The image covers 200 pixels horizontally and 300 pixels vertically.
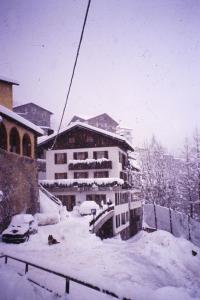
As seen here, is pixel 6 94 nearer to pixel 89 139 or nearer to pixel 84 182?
pixel 84 182

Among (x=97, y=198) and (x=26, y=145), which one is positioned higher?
(x=26, y=145)

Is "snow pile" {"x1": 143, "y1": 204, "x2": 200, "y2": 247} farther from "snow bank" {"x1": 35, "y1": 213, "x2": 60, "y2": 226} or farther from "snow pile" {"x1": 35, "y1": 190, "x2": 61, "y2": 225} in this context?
"snow bank" {"x1": 35, "y1": 213, "x2": 60, "y2": 226}

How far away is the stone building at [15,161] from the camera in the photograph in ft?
71.1

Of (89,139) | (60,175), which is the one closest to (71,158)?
(60,175)

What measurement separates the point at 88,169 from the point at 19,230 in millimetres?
21651

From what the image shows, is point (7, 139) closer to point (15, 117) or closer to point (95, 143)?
point (15, 117)

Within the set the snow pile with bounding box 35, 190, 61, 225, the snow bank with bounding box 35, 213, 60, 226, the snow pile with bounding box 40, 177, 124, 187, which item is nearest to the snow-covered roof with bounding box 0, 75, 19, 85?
the snow pile with bounding box 35, 190, 61, 225

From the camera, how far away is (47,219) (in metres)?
24.7

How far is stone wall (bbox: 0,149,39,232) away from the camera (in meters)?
21.4

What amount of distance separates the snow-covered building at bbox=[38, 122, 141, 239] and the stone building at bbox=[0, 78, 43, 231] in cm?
1004

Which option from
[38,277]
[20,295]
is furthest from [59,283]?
[20,295]

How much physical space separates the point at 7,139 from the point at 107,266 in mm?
13385

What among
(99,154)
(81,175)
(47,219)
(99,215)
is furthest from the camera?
(99,154)

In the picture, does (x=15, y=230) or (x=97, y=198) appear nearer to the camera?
(x=15, y=230)
